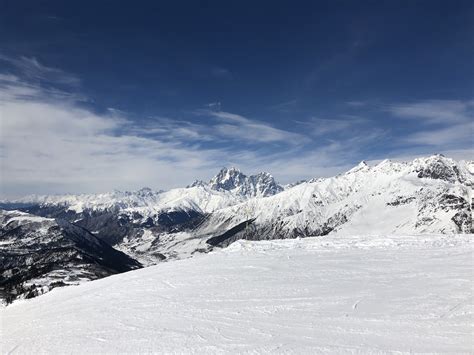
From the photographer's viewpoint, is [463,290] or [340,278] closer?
[463,290]

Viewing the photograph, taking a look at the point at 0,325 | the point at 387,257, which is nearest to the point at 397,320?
the point at 387,257

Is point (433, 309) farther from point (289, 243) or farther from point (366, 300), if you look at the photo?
point (289, 243)

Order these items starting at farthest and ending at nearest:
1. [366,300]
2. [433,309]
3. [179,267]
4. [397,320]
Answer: [179,267] < [366,300] < [433,309] < [397,320]

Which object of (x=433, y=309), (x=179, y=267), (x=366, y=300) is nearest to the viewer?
(x=433, y=309)

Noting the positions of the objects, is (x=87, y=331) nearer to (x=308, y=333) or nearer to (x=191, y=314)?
(x=191, y=314)

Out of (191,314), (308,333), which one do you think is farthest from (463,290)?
(191,314)

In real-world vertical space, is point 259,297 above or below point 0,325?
above
